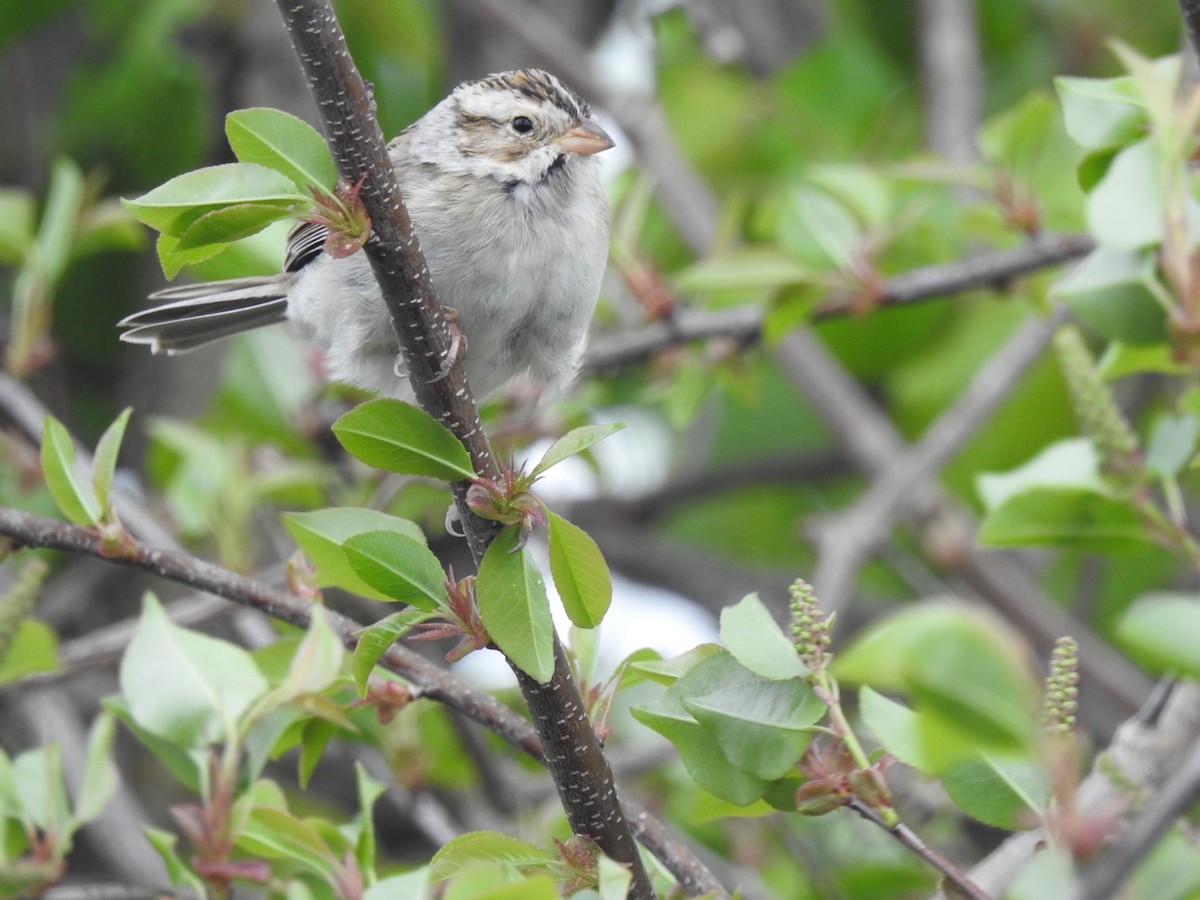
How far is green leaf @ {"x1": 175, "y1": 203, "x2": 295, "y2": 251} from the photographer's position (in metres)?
1.63

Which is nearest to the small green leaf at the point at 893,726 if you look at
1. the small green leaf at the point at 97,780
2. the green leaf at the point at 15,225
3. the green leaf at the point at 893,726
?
the green leaf at the point at 893,726

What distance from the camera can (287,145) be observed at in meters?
1.59

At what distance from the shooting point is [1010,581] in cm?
381

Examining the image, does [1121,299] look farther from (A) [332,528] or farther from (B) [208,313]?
(B) [208,313]

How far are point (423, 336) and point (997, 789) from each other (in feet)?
2.62

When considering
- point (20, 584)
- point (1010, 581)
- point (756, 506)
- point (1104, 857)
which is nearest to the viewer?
point (1104, 857)

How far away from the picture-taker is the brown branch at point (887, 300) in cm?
308

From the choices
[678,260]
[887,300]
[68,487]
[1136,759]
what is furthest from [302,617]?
[678,260]

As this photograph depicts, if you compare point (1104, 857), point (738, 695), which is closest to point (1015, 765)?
point (738, 695)

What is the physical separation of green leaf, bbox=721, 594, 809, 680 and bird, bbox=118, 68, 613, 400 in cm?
120

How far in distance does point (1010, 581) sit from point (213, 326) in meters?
2.13

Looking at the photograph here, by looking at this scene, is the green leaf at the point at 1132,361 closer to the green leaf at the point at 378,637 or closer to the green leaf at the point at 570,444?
the green leaf at the point at 570,444

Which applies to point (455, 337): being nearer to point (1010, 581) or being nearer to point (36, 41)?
point (1010, 581)

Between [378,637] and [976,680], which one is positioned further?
[378,637]
